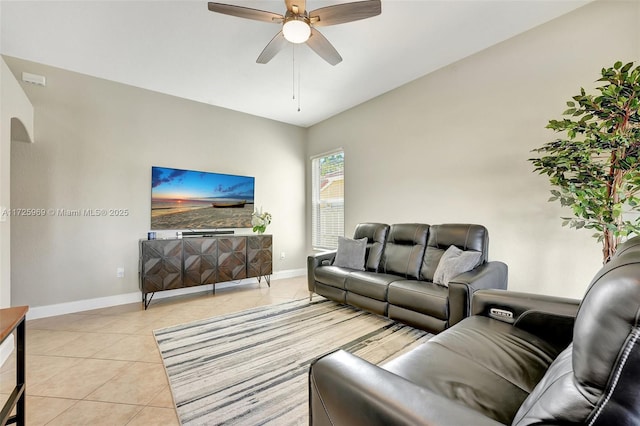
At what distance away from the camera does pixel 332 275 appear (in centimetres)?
321

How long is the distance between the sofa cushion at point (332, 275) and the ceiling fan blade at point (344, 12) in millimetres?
2445

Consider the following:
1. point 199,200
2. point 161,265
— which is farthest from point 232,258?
point 199,200

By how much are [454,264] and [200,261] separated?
3.17m

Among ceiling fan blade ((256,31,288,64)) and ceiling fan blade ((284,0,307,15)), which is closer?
ceiling fan blade ((284,0,307,15))

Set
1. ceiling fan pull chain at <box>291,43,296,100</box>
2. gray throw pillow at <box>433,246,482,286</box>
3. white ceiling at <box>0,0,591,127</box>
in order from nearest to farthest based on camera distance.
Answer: white ceiling at <box>0,0,591,127</box> → gray throw pillow at <box>433,246,482,286</box> → ceiling fan pull chain at <box>291,43,296,100</box>

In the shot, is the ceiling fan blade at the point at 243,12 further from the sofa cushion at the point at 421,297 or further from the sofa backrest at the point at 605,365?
the sofa cushion at the point at 421,297

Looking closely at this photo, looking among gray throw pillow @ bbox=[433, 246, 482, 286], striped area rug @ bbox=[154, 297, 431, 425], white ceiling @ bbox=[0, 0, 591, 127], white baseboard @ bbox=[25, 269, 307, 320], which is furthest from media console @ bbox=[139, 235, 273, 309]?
gray throw pillow @ bbox=[433, 246, 482, 286]

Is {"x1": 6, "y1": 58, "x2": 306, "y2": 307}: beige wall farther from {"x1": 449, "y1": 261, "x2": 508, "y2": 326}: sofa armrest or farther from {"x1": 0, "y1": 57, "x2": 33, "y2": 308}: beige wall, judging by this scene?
{"x1": 449, "y1": 261, "x2": 508, "y2": 326}: sofa armrest

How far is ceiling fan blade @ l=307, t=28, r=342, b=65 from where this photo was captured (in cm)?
221

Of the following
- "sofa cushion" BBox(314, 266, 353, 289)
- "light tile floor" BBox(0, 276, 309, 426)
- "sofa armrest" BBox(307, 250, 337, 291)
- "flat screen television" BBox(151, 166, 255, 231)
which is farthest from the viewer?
"flat screen television" BBox(151, 166, 255, 231)

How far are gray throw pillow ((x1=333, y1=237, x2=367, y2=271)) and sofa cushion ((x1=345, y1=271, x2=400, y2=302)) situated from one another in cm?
31

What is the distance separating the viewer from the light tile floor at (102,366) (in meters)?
1.57

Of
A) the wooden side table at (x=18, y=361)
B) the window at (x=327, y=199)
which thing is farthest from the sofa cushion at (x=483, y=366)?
the window at (x=327, y=199)

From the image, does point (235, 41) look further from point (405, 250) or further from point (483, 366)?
point (483, 366)
